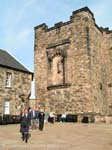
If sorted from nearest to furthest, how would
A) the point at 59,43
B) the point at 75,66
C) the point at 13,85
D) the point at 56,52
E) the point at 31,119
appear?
1. the point at 31,119
2. the point at 13,85
3. the point at 75,66
4. the point at 59,43
5. the point at 56,52

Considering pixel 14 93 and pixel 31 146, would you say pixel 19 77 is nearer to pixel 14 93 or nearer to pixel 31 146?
pixel 14 93

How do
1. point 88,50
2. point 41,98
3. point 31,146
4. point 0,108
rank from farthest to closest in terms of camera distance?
point 41,98 → point 88,50 → point 0,108 → point 31,146

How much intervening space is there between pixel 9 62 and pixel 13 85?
113 inches

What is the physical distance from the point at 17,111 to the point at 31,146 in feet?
53.3

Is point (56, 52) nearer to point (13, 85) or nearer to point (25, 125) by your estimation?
point (13, 85)

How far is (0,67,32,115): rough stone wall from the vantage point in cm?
2553

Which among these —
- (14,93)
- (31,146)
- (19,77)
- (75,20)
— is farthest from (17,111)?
(31,146)

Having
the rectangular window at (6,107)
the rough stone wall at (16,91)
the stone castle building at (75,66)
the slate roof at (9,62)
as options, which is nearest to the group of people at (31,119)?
the stone castle building at (75,66)

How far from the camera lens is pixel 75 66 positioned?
27094 mm

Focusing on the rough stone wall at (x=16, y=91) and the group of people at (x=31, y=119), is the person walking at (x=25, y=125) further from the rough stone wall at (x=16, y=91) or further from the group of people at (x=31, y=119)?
the rough stone wall at (x=16, y=91)

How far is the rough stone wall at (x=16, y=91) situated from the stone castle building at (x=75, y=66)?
7.20ft

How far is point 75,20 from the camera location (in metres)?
A: 28.1

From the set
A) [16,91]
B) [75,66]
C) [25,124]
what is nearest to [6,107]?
[16,91]

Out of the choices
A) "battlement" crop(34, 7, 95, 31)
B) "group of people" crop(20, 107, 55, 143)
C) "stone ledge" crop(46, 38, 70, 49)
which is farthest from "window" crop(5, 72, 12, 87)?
"battlement" crop(34, 7, 95, 31)
